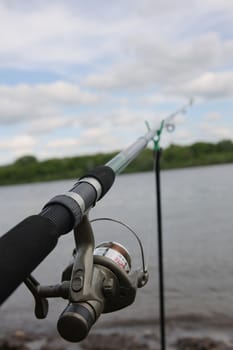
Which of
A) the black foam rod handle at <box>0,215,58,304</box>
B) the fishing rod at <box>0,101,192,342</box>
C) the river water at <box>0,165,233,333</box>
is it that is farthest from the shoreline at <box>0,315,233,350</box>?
the black foam rod handle at <box>0,215,58,304</box>

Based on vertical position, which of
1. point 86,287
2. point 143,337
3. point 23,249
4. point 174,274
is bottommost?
point 174,274

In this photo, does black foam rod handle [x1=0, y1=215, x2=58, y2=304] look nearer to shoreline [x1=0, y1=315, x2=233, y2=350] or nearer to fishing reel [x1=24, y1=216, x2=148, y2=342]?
fishing reel [x1=24, y1=216, x2=148, y2=342]

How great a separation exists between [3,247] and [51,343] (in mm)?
7923

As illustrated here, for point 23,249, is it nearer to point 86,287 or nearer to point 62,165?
point 86,287

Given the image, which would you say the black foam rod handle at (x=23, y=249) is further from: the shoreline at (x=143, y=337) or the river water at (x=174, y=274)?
the shoreline at (x=143, y=337)

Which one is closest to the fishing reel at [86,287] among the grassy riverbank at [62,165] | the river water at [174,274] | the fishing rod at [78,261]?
the fishing rod at [78,261]

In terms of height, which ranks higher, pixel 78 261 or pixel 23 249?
pixel 23 249

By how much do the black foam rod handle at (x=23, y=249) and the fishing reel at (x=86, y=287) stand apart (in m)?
0.21

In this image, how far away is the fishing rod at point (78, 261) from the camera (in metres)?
1.09

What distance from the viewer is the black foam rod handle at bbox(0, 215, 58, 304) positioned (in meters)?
0.89

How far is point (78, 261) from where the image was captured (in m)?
1.37

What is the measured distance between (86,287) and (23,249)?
0.34 metres

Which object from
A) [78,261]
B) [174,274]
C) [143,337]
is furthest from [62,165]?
[78,261]

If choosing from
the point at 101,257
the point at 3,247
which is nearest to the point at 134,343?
the point at 101,257
